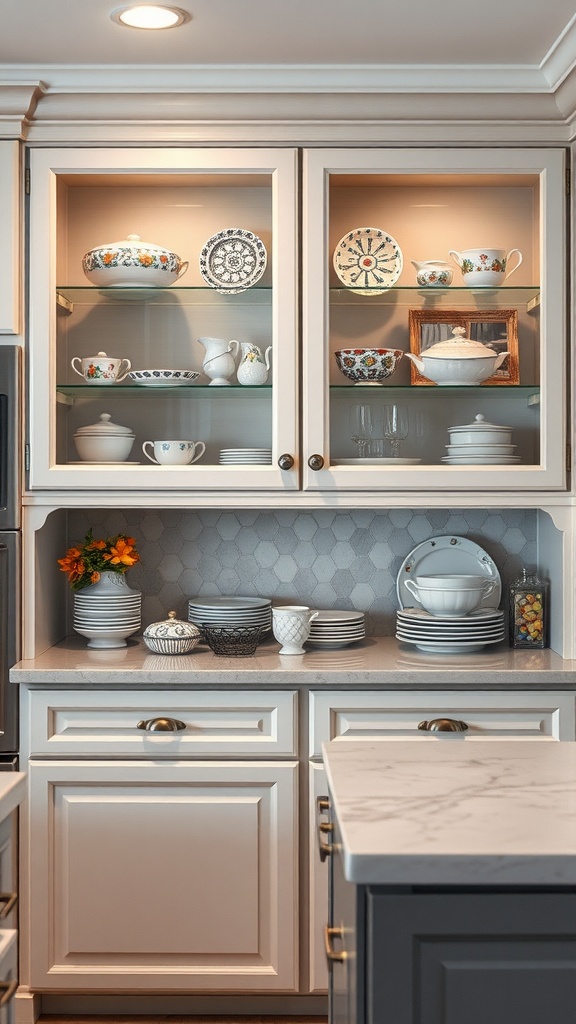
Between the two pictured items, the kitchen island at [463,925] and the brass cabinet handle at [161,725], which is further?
the brass cabinet handle at [161,725]

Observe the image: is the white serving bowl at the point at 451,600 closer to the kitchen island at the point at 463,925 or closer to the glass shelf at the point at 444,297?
the glass shelf at the point at 444,297

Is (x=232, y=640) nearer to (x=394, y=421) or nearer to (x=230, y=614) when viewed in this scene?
(x=230, y=614)

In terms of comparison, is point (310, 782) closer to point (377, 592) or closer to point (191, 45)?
point (377, 592)

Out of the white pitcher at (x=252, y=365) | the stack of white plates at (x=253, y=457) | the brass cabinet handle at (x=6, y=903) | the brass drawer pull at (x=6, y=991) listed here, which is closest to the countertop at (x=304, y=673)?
the stack of white plates at (x=253, y=457)

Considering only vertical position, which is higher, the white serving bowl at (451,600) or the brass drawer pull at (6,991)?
the white serving bowl at (451,600)

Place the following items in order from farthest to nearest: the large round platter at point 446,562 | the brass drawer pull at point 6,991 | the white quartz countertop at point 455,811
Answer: the large round platter at point 446,562
the brass drawer pull at point 6,991
the white quartz countertop at point 455,811

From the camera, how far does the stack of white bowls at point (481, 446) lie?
283 cm

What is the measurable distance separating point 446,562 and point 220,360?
951 mm

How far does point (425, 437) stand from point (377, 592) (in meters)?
0.58

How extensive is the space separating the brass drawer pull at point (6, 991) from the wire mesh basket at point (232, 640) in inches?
58.0

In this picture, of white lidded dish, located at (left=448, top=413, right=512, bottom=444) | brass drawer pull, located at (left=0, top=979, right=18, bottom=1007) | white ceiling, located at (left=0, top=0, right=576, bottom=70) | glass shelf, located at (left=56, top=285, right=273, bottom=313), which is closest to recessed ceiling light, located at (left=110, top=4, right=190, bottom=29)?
white ceiling, located at (left=0, top=0, right=576, bottom=70)

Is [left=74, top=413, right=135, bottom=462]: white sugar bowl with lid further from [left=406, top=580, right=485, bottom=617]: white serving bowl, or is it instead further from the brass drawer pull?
the brass drawer pull

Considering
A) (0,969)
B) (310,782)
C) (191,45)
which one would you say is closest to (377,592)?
(310,782)

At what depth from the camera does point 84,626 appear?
2.94m
